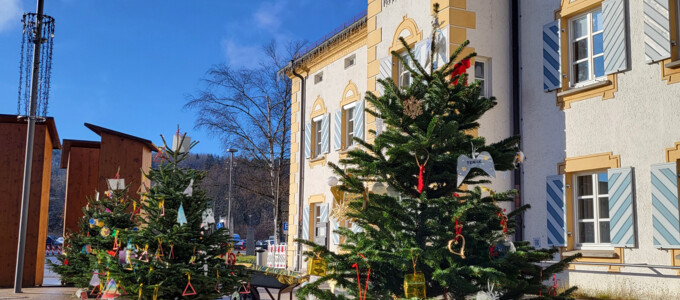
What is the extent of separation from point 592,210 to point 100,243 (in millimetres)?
9043

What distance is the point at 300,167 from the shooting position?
843 inches

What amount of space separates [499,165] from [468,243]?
823 mm

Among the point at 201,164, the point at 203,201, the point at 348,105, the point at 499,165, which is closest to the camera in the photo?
the point at 499,165

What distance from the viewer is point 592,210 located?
36.7 feet

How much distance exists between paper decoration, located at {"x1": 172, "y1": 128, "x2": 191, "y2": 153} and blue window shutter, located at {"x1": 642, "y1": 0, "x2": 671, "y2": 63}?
712cm

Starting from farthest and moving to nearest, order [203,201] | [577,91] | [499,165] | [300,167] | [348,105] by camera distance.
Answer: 1. [300,167]
2. [348,105]
3. [577,91]
4. [203,201]
5. [499,165]

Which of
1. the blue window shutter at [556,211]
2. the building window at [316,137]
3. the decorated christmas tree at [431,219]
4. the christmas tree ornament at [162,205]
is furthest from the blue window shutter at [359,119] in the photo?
the decorated christmas tree at [431,219]

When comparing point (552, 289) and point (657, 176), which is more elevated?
point (657, 176)

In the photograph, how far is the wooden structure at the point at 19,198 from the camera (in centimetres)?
1538

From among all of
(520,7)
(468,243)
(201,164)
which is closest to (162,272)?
(468,243)

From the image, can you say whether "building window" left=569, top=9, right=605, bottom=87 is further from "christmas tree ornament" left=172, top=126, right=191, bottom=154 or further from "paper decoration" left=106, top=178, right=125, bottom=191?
"paper decoration" left=106, top=178, right=125, bottom=191

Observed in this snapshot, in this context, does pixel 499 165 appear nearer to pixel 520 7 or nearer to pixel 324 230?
pixel 520 7

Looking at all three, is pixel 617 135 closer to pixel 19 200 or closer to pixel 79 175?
pixel 19 200

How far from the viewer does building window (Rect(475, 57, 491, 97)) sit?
12805mm
